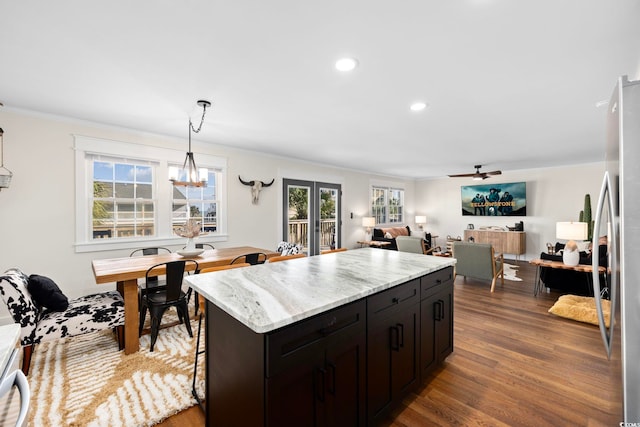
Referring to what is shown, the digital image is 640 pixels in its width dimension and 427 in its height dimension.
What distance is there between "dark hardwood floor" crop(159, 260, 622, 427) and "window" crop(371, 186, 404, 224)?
525cm

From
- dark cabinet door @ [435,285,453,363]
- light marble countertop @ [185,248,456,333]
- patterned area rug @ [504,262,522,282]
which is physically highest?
light marble countertop @ [185,248,456,333]

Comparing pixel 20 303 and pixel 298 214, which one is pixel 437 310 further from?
pixel 298 214

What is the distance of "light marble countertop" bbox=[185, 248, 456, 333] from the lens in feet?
3.91

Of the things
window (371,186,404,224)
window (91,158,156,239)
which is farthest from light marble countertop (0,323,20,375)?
window (371,186,404,224)

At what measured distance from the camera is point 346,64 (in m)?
2.18

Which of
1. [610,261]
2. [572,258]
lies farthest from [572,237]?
[610,261]

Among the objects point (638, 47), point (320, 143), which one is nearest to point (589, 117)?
point (638, 47)

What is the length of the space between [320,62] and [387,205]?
716cm

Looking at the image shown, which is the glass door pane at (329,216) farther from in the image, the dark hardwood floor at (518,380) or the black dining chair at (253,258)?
the dark hardwood floor at (518,380)

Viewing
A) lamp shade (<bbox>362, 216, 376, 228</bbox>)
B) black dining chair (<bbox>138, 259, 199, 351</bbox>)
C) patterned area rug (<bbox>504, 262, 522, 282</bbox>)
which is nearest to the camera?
black dining chair (<bbox>138, 259, 199, 351</bbox>)

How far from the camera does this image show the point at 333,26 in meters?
1.73

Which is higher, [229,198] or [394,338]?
[229,198]

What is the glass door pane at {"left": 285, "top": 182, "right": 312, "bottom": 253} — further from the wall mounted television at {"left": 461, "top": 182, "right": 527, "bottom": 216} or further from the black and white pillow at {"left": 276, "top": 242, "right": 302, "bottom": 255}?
the wall mounted television at {"left": 461, "top": 182, "right": 527, "bottom": 216}

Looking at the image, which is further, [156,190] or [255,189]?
[255,189]
